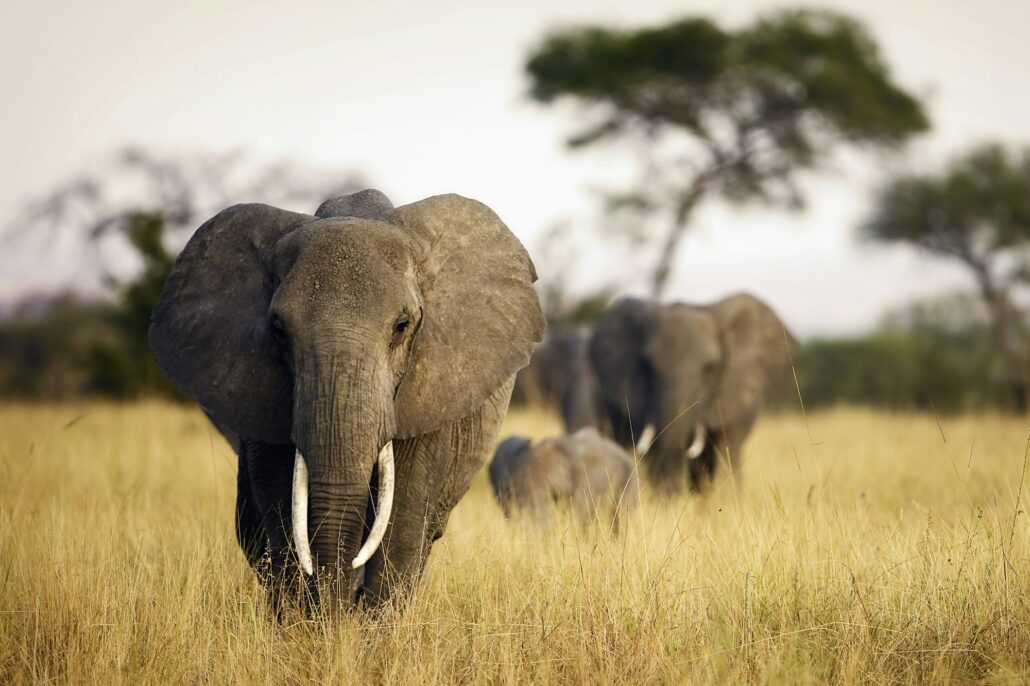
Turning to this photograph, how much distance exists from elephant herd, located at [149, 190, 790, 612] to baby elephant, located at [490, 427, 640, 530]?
2.22 metres

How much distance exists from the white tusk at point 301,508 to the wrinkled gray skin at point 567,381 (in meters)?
10.4

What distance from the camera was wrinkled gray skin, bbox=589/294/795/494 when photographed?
37.0 feet

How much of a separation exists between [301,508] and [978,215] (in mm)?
25992

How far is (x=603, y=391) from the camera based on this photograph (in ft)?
42.8

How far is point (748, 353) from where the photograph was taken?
12.3m

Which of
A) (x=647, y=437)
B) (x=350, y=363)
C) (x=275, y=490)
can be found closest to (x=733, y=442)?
(x=647, y=437)

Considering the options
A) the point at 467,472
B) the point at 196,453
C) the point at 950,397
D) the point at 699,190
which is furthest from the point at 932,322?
the point at 467,472

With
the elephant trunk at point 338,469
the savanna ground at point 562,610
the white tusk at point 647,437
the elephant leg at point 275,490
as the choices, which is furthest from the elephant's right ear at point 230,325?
the white tusk at point 647,437

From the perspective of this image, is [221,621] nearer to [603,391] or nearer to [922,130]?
[603,391]

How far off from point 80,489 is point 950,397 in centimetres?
2039

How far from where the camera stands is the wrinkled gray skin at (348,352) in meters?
4.64

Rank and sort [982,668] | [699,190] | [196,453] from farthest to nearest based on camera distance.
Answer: [699,190], [196,453], [982,668]

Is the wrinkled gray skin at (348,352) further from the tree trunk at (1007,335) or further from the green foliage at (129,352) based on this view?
the tree trunk at (1007,335)

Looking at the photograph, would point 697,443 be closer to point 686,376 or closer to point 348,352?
point 686,376
